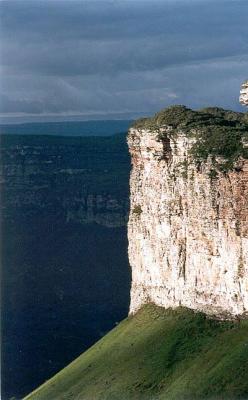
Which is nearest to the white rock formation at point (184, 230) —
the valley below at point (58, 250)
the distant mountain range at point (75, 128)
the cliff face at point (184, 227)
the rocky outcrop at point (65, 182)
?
the cliff face at point (184, 227)

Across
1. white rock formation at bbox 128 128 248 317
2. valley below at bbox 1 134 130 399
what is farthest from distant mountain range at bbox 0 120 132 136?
white rock formation at bbox 128 128 248 317

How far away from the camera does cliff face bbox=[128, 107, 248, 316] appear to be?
1751 inches

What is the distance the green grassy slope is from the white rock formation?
2.65ft

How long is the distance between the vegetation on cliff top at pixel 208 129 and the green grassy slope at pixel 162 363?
249 inches

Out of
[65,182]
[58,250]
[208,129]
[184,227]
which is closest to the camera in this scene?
[208,129]

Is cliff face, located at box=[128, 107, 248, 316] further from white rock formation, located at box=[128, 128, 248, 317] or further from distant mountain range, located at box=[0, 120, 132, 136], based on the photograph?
distant mountain range, located at box=[0, 120, 132, 136]

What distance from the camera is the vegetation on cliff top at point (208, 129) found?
44.8 metres

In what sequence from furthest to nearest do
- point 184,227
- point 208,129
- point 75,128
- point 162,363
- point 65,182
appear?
point 75,128 → point 65,182 → point 184,227 → point 208,129 → point 162,363

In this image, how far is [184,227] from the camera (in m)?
47.8

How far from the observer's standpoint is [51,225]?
104500mm

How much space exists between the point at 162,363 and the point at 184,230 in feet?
18.3

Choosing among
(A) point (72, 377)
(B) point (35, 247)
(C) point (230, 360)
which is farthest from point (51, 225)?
(C) point (230, 360)

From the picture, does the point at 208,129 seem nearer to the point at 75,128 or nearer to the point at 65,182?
the point at 65,182

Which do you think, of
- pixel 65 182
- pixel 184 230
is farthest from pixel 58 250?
pixel 184 230
